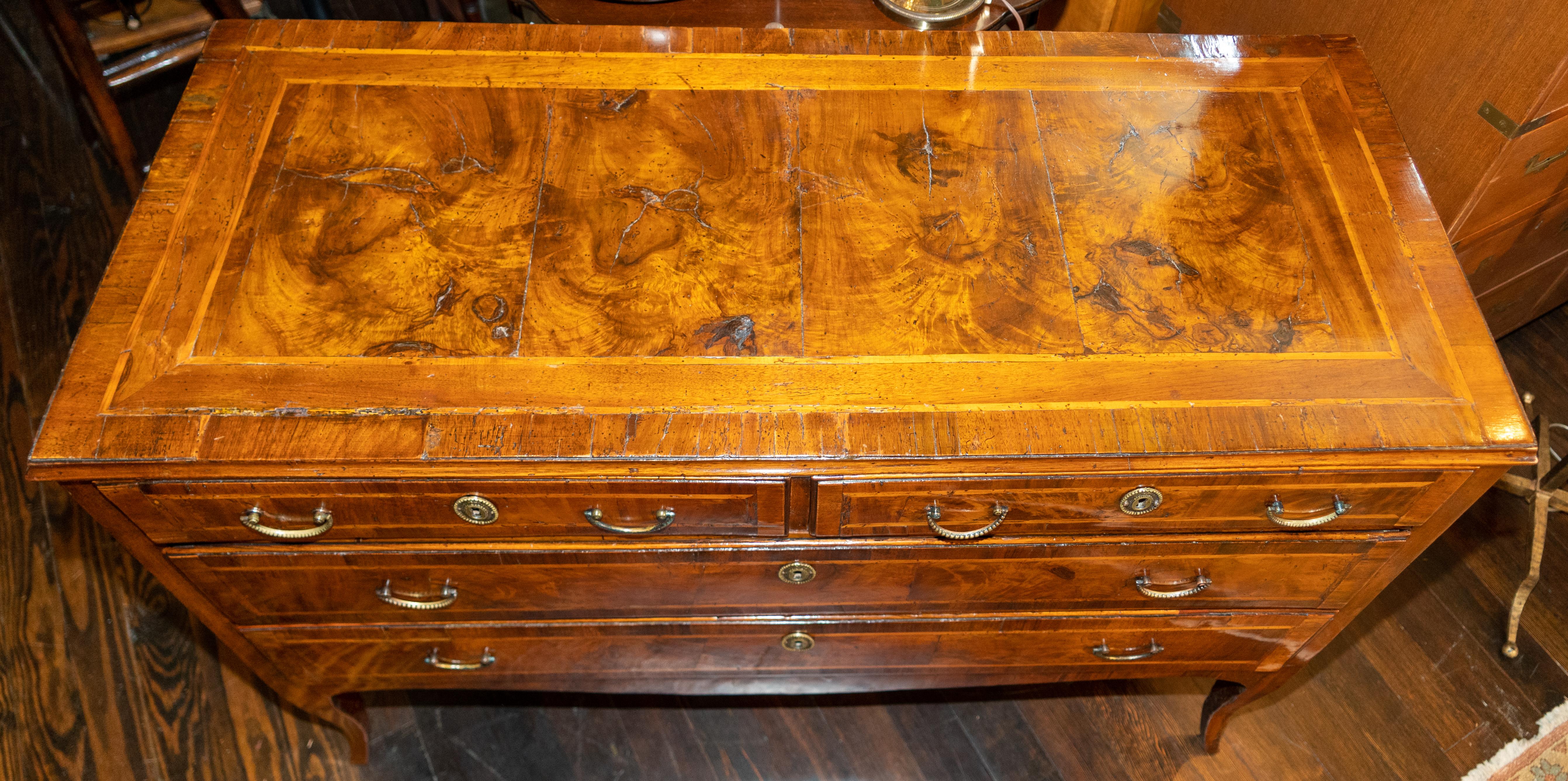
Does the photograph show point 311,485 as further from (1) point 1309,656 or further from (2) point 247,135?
(1) point 1309,656

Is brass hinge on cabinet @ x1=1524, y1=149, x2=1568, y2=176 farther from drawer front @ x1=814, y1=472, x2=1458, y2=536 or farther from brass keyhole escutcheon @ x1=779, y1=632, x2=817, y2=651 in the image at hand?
brass keyhole escutcheon @ x1=779, y1=632, x2=817, y2=651

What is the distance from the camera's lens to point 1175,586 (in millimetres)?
1210

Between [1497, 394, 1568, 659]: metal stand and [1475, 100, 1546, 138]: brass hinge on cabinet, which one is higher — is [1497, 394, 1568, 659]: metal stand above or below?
below

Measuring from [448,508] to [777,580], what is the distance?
1.25 feet

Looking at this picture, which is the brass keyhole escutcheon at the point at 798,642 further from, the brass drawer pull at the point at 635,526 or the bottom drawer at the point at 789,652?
the brass drawer pull at the point at 635,526

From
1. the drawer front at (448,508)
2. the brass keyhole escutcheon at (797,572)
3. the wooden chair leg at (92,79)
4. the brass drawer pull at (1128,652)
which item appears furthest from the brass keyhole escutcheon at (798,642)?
the wooden chair leg at (92,79)

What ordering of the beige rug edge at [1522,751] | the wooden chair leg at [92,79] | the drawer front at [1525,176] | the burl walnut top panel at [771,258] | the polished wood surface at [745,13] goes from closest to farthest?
1. the burl walnut top panel at [771,258]
2. the drawer front at [1525,176]
3. the polished wood surface at [745,13]
4. the beige rug edge at [1522,751]
5. the wooden chair leg at [92,79]

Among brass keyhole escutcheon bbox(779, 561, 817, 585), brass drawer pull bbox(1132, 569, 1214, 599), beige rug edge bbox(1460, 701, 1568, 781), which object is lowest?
beige rug edge bbox(1460, 701, 1568, 781)

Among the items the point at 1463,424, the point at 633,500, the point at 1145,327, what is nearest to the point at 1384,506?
the point at 1463,424

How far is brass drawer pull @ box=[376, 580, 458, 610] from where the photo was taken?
1173 millimetres

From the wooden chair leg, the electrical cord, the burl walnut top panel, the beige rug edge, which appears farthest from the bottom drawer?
the wooden chair leg

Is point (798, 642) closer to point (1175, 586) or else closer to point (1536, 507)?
point (1175, 586)

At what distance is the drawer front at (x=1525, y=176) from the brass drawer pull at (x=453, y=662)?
1.52 m

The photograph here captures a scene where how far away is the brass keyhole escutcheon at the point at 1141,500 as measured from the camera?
1036 mm
